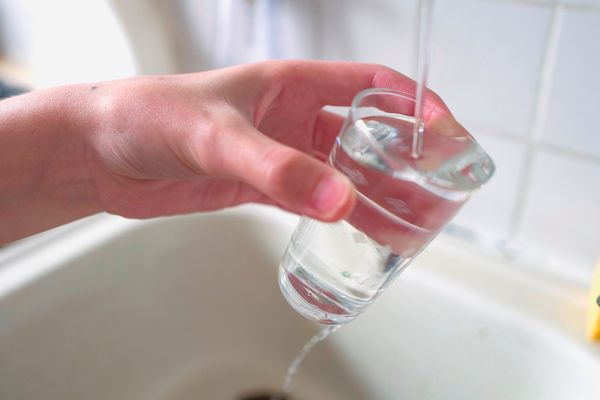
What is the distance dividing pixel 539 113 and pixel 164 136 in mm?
283

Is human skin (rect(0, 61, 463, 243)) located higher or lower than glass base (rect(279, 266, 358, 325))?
higher

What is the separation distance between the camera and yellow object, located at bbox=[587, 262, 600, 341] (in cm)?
44

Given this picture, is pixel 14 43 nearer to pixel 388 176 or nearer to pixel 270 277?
pixel 270 277

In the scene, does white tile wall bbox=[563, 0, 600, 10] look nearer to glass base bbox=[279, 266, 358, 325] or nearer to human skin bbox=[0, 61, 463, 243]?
human skin bbox=[0, 61, 463, 243]

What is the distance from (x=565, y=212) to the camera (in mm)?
494

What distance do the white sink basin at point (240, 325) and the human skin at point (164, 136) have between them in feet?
0.36

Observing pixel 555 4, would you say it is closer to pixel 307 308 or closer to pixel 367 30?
pixel 367 30

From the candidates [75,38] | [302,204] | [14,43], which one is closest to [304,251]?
[302,204]

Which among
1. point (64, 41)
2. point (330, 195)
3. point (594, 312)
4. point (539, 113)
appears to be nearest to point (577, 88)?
point (539, 113)

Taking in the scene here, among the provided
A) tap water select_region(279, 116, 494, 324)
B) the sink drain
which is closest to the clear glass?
tap water select_region(279, 116, 494, 324)

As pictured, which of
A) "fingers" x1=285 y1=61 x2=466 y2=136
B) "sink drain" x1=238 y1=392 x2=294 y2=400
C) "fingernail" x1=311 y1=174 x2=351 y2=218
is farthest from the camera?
"sink drain" x1=238 y1=392 x2=294 y2=400

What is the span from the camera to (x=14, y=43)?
854 mm

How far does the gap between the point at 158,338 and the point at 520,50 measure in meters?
0.42

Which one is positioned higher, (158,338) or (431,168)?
(431,168)
